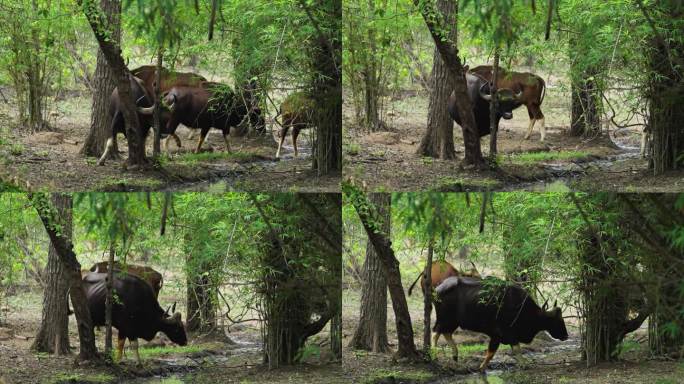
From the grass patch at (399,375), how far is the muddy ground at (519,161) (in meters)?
1.48

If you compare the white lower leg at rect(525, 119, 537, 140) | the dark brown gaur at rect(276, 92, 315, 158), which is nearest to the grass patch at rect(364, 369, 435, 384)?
the dark brown gaur at rect(276, 92, 315, 158)

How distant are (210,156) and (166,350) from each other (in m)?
1.64

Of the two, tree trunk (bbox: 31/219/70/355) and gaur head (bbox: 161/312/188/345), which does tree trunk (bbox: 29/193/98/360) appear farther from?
gaur head (bbox: 161/312/188/345)

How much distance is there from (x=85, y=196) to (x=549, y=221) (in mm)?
3630

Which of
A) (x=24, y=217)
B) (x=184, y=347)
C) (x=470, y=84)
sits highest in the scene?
(x=470, y=84)

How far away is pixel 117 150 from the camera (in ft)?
44.5

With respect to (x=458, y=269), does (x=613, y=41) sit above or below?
above

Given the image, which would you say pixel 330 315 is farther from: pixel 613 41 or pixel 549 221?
pixel 613 41

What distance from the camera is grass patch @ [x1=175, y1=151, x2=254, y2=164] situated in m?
13.7

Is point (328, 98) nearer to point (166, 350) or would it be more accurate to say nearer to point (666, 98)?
point (166, 350)

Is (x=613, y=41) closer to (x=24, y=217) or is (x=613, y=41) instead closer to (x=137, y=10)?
(x=137, y=10)

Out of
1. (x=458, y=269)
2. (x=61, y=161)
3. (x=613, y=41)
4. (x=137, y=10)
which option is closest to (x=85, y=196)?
(x=61, y=161)

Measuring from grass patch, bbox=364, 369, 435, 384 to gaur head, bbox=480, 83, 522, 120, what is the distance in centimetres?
214

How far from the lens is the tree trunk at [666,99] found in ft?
45.4
